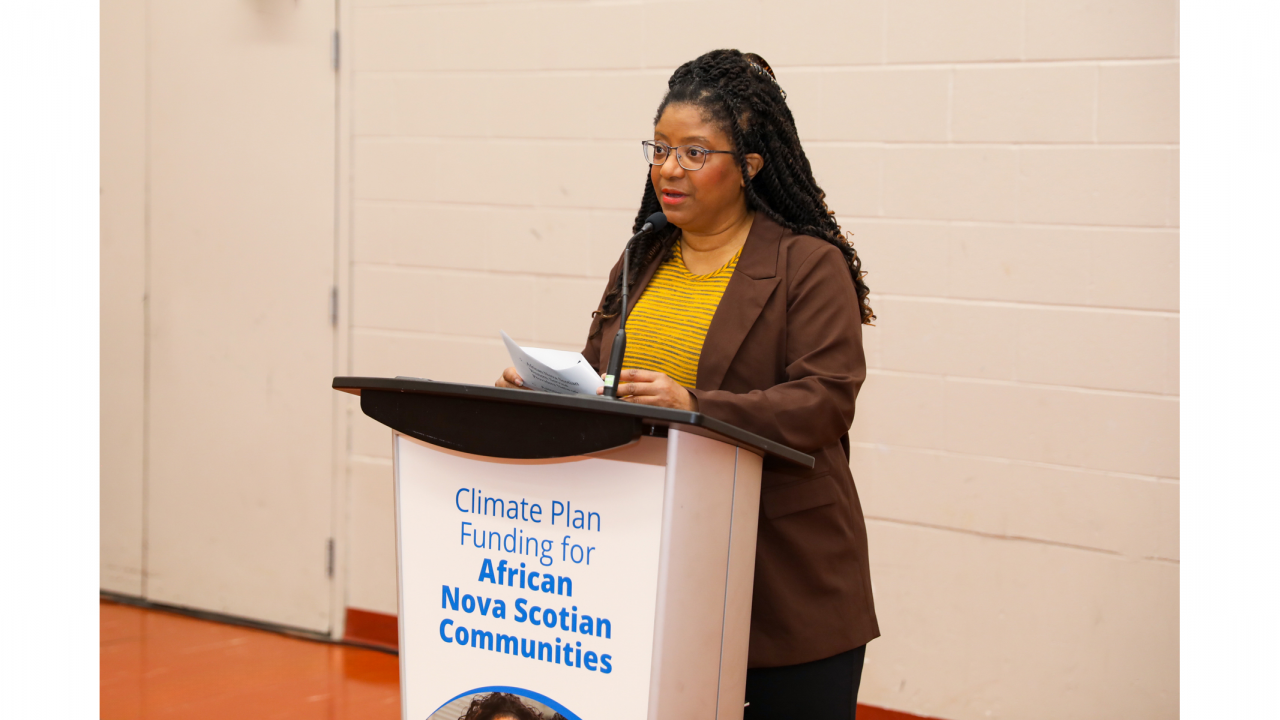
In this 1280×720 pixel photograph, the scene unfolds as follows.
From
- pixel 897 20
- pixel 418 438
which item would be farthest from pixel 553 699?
pixel 897 20

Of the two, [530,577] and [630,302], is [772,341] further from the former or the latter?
[530,577]

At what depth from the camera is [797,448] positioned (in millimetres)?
1419

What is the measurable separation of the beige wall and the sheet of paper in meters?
1.66

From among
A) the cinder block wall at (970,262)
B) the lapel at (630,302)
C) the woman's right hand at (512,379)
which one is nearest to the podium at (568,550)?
the woman's right hand at (512,379)

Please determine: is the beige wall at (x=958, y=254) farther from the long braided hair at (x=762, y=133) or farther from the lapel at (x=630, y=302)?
the lapel at (x=630, y=302)

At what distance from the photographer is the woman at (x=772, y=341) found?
1.44 metres

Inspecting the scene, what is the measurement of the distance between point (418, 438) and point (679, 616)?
391mm

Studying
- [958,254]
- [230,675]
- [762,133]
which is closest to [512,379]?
[762,133]

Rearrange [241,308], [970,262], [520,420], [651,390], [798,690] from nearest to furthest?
1. [520,420]
2. [651,390]
3. [798,690]
4. [970,262]
5. [241,308]

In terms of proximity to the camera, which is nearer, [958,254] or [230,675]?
[958,254]

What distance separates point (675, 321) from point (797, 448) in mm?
293

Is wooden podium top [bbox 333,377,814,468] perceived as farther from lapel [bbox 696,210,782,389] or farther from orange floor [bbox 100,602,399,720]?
orange floor [bbox 100,602,399,720]

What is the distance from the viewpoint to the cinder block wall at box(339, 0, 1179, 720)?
254 cm

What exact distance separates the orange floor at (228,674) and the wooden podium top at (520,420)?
1.94 meters
